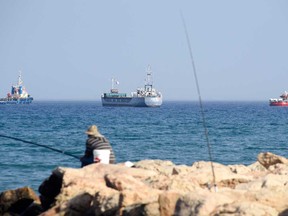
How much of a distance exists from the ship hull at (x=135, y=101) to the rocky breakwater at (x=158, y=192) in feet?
343

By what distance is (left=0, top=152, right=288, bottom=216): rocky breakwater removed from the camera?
858 cm

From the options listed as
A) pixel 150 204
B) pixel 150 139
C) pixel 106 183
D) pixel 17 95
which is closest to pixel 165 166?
pixel 106 183

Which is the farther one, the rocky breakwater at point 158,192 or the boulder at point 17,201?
the boulder at point 17,201

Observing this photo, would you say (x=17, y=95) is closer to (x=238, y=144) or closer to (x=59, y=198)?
(x=238, y=144)

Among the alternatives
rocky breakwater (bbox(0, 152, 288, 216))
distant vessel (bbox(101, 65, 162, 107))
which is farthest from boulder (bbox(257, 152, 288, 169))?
distant vessel (bbox(101, 65, 162, 107))

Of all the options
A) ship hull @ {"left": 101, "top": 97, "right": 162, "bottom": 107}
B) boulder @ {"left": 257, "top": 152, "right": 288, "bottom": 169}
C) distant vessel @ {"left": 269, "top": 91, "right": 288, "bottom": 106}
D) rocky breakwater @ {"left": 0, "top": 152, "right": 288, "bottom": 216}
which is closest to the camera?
rocky breakwater @ {"left": 0, "top": 152, "right": 288, "bottom": 216}

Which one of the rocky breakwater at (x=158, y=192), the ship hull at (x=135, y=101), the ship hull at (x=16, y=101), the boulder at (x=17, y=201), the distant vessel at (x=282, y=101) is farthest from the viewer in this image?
the ship hull at (x=16, y=101)

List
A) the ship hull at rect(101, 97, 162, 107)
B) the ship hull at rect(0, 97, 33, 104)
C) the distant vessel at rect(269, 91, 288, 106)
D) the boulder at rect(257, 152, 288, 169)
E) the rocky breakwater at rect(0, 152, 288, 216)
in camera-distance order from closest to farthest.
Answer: the rocky breakwater at rect(0, 152, 288, 216) → the boulder at rect(257, 152, 288, 169) → the ship hull at rect(101, 97, 162, 107) → the distant vessel at rect(269, 91, 288, 106) → the ship hull at rect(0, 97, 33, 104)

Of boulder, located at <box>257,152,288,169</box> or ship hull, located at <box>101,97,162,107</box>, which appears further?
ship hull, located at <box>101,97,162,107</box>

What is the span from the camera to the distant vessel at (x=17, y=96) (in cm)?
16112

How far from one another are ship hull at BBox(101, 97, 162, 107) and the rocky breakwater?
104m

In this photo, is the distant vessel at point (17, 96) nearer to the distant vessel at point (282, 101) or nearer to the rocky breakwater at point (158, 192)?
the distant vessel at point (282, 101)

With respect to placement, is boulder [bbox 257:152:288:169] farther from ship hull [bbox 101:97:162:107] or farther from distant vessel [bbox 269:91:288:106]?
distant vessel [bbox 269:91:288:106]

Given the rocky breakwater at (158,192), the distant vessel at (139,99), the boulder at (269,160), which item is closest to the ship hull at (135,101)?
the distant vessel at (139,99)
